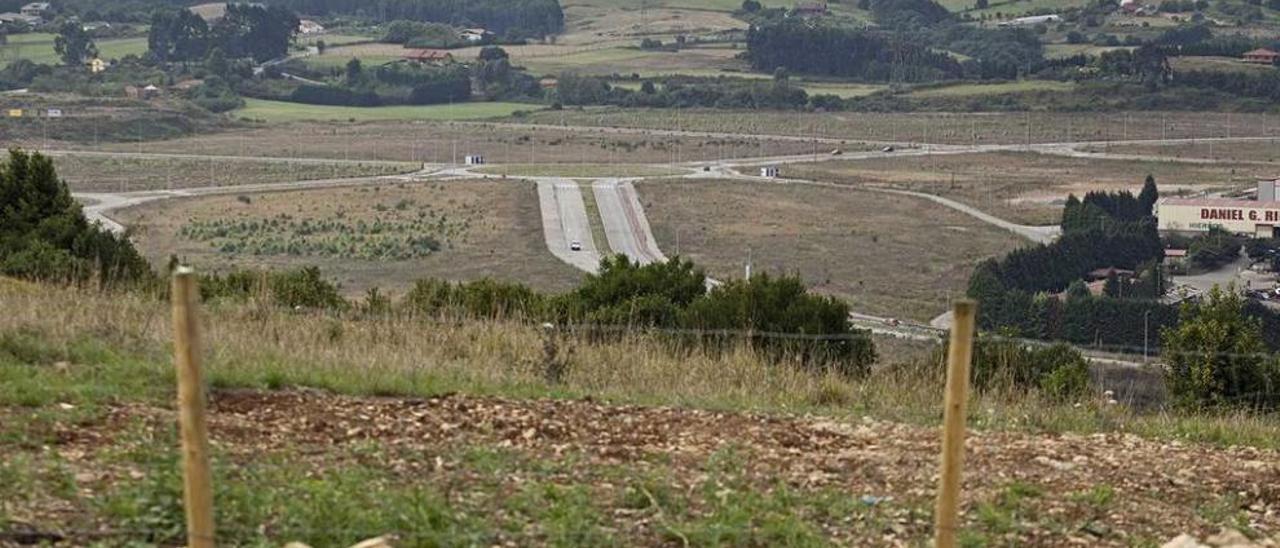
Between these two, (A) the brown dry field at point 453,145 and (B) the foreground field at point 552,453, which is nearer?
(B) the foreground field at point 552,453

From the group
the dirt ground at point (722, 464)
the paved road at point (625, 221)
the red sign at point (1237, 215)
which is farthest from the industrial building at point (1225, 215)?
the dirt ground at point (722, 464)

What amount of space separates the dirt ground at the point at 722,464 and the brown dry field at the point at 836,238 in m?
29.3

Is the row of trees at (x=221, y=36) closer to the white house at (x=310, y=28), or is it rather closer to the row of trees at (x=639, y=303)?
the white house at (x=310, y=28)

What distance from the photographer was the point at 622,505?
7.27 meters

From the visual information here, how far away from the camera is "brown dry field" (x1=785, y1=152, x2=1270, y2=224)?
6197cm

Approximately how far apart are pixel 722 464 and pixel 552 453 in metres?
0.69

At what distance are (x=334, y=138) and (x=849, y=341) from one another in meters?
74.9

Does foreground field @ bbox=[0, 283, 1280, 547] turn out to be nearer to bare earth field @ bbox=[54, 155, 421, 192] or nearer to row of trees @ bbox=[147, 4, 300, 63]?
bare earth field @ bbox=[54, 155, 421, 192]

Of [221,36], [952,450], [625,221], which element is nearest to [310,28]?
[221,36]

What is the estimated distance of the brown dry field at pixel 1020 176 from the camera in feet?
203

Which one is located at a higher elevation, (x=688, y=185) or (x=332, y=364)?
(x=332, y=364)

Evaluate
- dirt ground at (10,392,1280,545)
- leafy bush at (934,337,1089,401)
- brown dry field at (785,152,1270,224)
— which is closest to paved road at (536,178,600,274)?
brown dry field at (785,152,1270,224)

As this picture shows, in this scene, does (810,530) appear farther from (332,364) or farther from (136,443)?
(332,364)

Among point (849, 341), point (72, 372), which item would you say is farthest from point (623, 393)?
point (849, 341)
